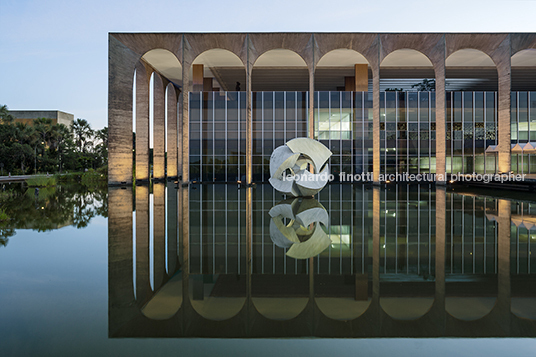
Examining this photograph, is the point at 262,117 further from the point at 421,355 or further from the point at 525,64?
the point at 421,355

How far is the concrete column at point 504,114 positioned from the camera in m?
26.5

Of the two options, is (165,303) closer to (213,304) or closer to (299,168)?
(213,304)

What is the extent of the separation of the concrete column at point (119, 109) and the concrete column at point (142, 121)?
10.8 feet

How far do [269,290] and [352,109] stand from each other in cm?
2825

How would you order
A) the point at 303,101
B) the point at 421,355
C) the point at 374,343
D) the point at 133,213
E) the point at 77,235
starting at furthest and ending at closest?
the point at 303,101, the point at 133,213, the point at 77,235, the point at 374,343, the point at 421,355

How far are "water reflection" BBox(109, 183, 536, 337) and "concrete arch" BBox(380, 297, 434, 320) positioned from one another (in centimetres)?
1

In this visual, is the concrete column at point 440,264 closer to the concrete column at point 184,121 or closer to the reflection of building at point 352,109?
the reflection of building at point 352,109

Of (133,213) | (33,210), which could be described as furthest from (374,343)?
(33,210)

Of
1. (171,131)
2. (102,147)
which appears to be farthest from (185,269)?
(102,147)

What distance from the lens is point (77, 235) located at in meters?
7.95

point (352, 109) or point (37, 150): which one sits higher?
point (352, 109)

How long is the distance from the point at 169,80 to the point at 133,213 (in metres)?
27.8

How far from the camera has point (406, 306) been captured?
4000 mm

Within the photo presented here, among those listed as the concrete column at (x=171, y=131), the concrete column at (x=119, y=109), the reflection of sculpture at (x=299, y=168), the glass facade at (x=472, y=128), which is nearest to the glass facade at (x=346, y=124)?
the glass facade at (x=472, y=128)
